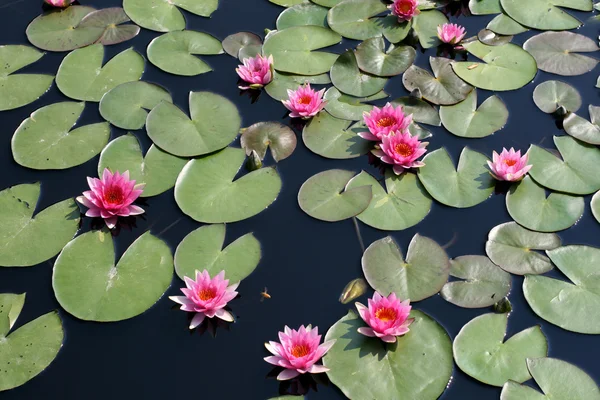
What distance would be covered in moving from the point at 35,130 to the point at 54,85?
0.56m

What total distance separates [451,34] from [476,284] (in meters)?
2.31

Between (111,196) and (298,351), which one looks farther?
(111,196)

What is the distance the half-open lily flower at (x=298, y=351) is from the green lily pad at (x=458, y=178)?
130cm

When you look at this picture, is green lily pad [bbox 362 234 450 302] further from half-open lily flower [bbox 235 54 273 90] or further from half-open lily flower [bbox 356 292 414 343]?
half-open lily flower [bbox 235 54 273 90]

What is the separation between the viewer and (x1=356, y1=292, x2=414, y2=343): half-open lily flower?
3.04 metres

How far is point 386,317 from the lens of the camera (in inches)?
123

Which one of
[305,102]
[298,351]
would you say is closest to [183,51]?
[305,102]

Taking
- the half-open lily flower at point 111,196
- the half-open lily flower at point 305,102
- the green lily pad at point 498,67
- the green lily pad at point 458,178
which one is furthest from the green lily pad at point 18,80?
the green lily pad at point 498,67

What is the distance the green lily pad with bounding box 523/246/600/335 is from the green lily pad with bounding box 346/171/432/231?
0.75 metres

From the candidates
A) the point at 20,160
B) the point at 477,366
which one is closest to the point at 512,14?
the point at 477,366

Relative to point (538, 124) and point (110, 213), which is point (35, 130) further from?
point (538, 124)

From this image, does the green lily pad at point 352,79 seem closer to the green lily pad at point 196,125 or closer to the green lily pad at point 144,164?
the green lily pad at point 196,125

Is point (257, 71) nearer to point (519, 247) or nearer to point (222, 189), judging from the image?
point (222, 189)

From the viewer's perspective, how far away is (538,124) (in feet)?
14.1
